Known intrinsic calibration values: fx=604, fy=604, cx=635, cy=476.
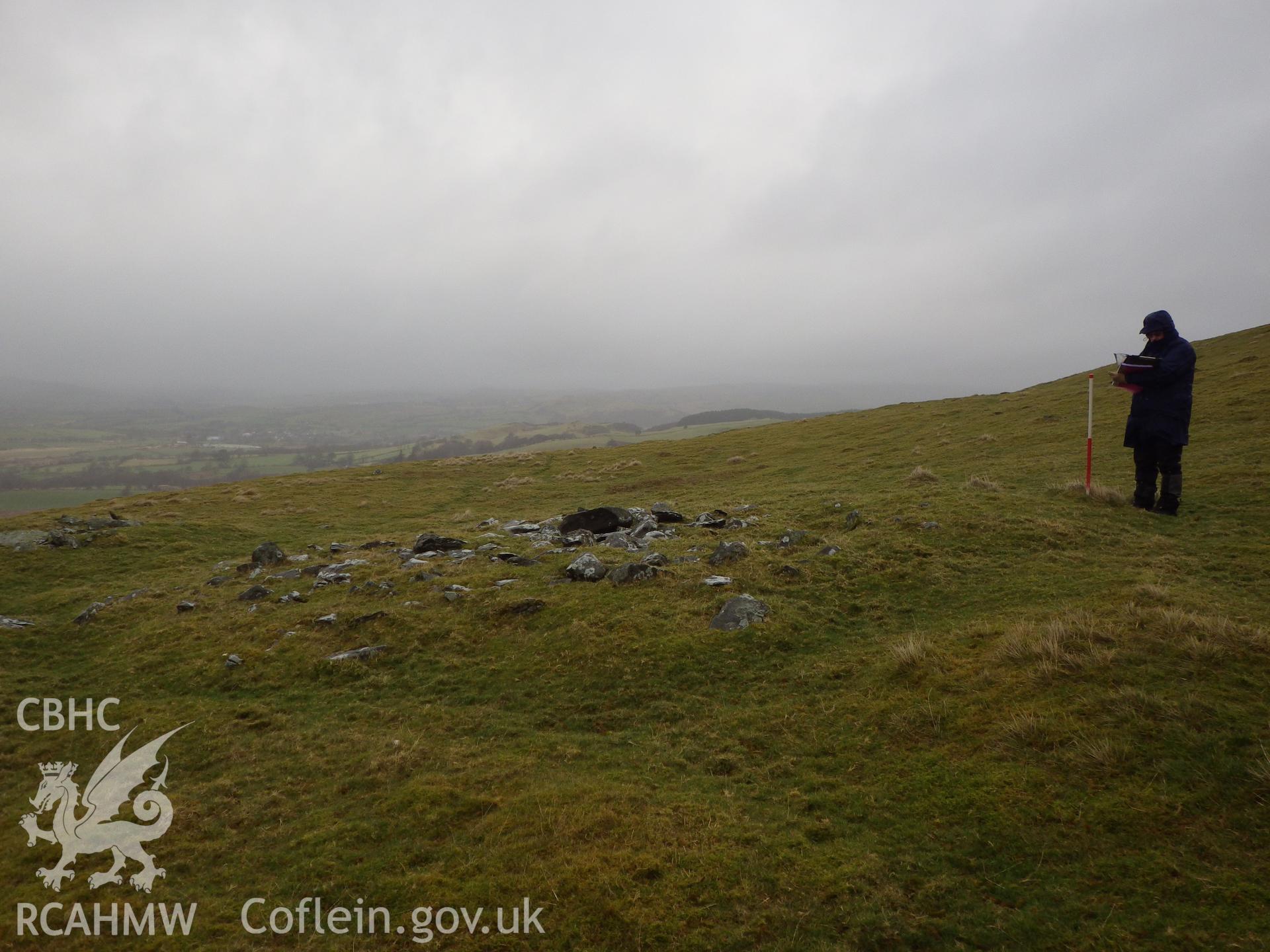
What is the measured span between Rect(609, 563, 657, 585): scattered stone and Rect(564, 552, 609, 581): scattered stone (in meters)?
0.42

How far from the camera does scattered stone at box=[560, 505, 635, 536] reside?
22156mm

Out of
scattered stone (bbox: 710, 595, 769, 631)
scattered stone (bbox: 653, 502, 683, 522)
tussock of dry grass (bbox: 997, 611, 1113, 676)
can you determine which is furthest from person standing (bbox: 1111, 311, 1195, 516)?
scattered stone (bbox: 653, 502, 683, 522)

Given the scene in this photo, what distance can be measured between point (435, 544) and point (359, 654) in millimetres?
8196

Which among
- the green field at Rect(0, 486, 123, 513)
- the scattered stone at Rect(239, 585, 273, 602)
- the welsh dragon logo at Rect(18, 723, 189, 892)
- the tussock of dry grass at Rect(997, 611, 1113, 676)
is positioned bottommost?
the green field at Rect(0, 486, 123, 513)

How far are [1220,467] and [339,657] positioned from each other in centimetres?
2754

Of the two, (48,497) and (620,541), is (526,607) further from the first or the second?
(48,497)

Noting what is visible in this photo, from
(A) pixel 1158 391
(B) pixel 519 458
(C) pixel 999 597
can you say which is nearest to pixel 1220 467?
(A) pixel 1158 391

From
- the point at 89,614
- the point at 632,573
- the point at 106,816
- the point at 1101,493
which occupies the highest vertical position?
the point at 1101,493

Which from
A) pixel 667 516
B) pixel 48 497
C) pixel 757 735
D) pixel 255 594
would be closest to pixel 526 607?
pixel 757 735

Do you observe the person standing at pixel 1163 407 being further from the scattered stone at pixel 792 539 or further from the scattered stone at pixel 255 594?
the scattered stone at pixel 255 594

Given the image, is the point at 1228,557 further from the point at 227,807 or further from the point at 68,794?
the point at 68,794

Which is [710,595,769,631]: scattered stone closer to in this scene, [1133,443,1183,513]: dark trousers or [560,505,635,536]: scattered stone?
[560,505,635,536]: scattered stone

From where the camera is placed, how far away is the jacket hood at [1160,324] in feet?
53.3

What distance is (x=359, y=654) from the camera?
1365cm
